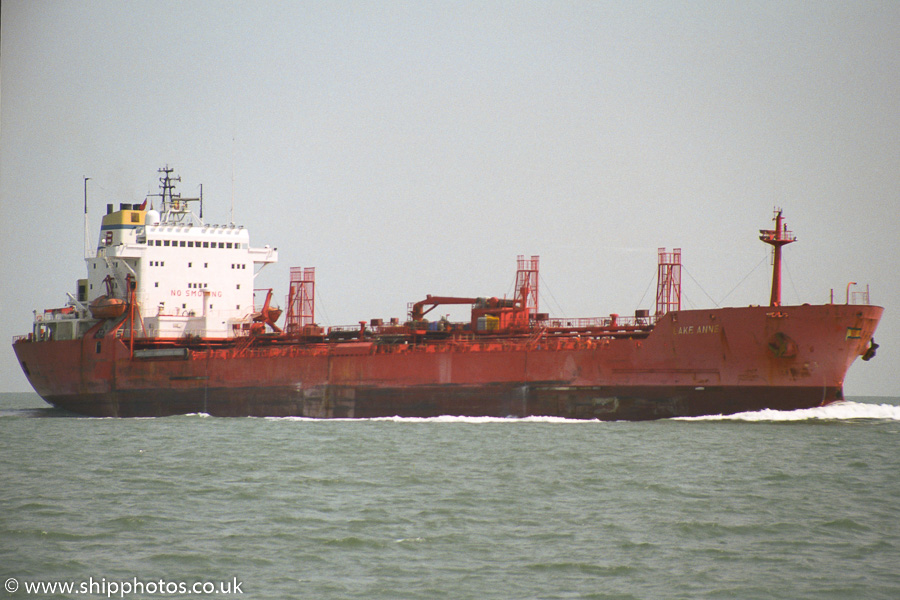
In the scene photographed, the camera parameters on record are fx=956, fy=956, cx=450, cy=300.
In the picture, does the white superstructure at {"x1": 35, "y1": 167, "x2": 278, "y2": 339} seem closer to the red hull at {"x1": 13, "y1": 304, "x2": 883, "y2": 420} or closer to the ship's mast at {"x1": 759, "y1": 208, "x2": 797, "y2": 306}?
the red hull at {"x1": 13, "y1": 304, "x2": 883, "y2": 420}

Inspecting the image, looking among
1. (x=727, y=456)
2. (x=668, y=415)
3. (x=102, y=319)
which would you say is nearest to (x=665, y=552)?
(x=727, y=456)

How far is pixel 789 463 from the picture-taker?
19375 mm

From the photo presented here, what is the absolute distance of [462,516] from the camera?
14430mm

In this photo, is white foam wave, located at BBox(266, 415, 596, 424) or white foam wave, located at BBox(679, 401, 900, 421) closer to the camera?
white foam wave, located at BBox(679, 401, 900, 421)

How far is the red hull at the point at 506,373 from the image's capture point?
2472 cm

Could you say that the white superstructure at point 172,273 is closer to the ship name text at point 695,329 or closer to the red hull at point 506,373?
the red hull at point 506,373

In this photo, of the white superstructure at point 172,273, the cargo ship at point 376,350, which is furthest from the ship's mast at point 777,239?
the white superstructure at point 172,273

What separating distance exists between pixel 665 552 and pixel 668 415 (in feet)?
45.8

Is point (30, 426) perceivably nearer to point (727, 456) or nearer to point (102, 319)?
point (102, 319)

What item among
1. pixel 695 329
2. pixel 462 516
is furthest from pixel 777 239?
pixel 462 516

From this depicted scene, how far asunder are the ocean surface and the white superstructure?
497 inches

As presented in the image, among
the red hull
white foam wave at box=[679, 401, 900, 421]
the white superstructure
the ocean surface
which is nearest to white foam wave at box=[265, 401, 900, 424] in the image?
white foam wave at box=[679, 401, 900, 421]

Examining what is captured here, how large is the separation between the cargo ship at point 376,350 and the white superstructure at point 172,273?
59 millimetres

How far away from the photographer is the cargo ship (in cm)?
2502
